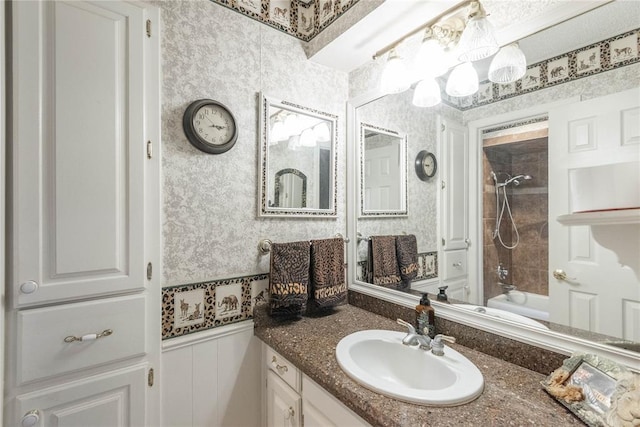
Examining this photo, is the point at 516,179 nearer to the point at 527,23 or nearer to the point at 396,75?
the point at 527,23

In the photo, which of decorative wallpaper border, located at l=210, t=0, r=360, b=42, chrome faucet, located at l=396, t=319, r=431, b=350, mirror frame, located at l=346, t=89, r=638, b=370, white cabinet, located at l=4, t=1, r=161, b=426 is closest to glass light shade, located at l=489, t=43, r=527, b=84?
mirror frame, located at l=346, t=89, r=638, b=370

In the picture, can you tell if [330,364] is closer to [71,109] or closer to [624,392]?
[624,392]

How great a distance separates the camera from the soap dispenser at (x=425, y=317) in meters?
1.18

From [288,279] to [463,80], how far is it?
112 cm

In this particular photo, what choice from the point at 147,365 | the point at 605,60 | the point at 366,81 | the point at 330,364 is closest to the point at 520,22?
the point at 605,60

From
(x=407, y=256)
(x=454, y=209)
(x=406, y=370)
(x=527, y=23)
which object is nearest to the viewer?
(x=527, y=23)

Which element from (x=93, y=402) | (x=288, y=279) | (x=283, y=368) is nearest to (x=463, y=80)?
(x=288, y=279)

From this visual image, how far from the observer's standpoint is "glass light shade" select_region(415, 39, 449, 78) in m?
1.19

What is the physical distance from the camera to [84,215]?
949mm

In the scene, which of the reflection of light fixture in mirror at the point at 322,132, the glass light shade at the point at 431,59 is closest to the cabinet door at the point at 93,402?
the reflection of light fixture in mirror at the point at 322,132

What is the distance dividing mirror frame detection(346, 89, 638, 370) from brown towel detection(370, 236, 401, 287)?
0.17 ft

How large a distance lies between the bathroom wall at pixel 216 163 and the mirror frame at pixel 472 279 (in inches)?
13.5

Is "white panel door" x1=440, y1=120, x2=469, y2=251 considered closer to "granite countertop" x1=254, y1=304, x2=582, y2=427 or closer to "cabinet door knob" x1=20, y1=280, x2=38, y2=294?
"granite countertop" x1=254, y1=304, x2=582, y2=427

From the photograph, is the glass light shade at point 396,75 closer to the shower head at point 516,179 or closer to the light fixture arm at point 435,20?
the light fixture arm at point 435,20
